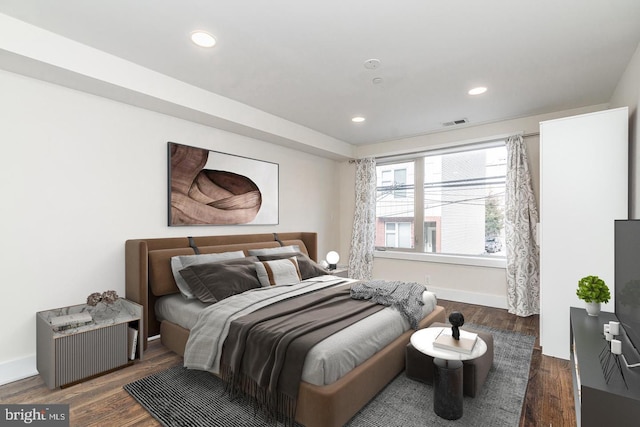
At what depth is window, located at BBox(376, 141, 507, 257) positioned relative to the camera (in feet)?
15.2

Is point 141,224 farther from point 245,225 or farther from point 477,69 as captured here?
point 477,69

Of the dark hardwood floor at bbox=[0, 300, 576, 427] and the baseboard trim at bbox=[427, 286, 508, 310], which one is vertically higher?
the baseboard trim at bbox=[427, 286, 508, 310]

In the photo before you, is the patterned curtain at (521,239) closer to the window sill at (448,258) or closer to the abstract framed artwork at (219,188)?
the window sill at (448,258)

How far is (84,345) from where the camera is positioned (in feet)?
7.93

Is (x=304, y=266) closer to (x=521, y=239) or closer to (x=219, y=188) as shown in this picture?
(x=219, y=188)

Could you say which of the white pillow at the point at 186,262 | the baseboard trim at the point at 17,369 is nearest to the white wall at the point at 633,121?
the white pillow at the point at 186,262

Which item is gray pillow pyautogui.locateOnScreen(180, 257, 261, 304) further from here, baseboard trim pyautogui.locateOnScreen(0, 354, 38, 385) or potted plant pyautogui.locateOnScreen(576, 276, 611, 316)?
potted plant pyautogui.locateOnScreen(576, 276, 611, 316)

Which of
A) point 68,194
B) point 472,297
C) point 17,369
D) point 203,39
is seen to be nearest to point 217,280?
point 68,194

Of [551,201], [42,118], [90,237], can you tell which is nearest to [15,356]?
[90,237]

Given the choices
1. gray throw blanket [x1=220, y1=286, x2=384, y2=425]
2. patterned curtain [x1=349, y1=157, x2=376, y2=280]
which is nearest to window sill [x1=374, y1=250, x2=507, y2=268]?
patterned curtain [x1=349, y1=157, x2=376, y2=280]

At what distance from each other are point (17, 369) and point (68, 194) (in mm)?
1424

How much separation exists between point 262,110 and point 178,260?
2.07 metres

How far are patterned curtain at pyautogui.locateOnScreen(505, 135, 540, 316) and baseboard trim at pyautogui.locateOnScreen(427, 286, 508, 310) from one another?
208 mm

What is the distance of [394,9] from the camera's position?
206 cm
